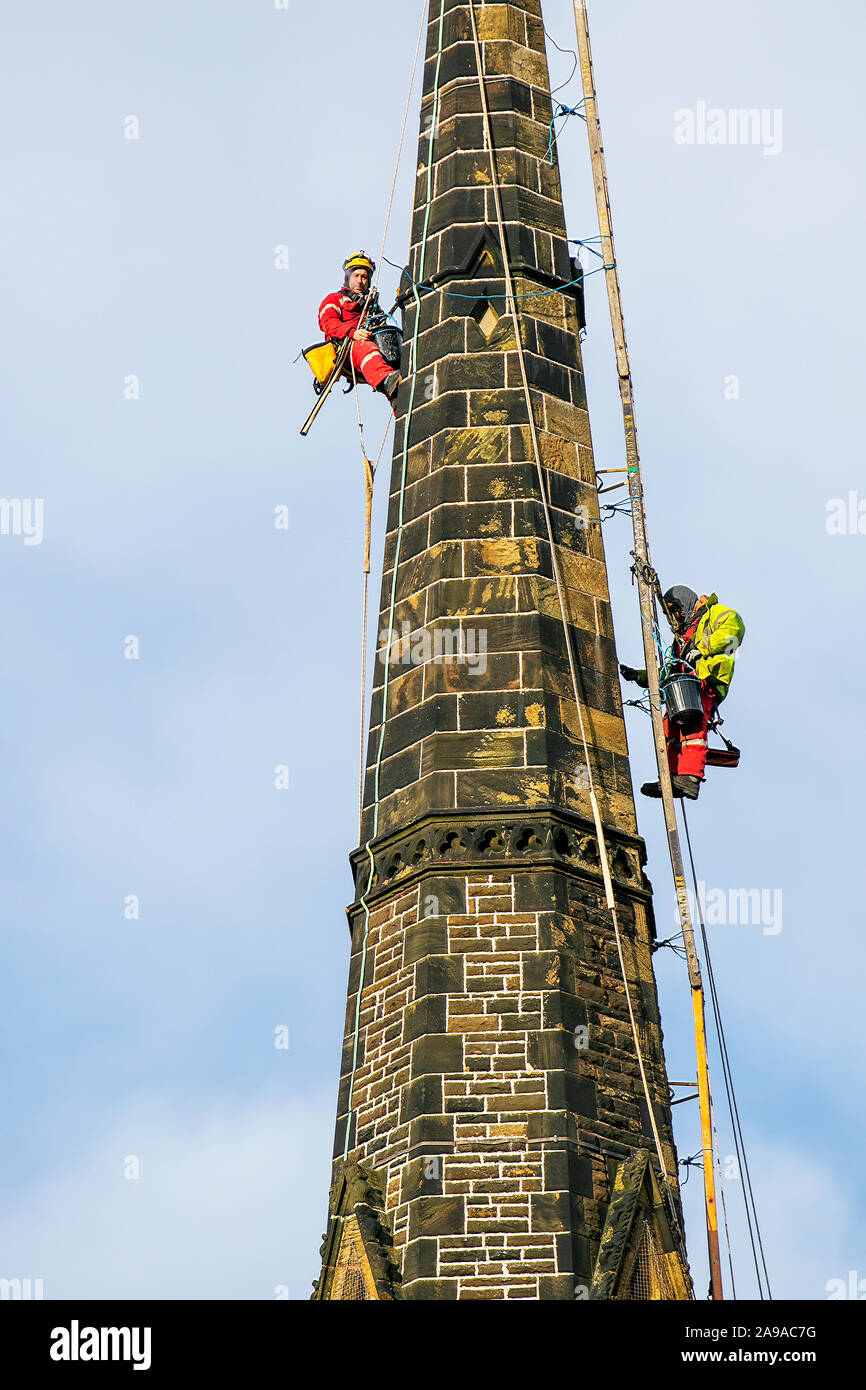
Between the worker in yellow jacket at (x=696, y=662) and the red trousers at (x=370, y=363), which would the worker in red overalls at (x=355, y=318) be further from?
the worker in yellow jacket at (x=696, y=662)

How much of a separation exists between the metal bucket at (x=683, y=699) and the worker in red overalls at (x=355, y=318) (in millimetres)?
4984

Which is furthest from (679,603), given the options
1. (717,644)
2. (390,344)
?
(390,344)

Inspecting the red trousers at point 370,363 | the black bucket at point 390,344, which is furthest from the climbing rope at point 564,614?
the red trousers at point 370,363

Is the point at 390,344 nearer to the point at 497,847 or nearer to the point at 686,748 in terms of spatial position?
the point at 686,748

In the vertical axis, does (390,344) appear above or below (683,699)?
above

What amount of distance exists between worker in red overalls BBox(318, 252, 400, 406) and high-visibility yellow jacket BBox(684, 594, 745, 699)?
15.5 ft

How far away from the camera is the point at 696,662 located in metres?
31.1

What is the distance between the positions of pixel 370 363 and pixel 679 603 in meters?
4.58
